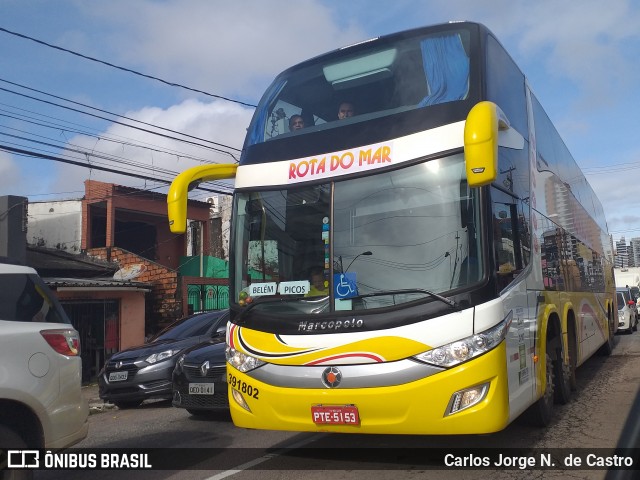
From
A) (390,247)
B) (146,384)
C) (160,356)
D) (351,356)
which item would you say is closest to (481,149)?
(390,247)

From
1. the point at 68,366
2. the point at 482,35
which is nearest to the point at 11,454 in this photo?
the point at 68,366

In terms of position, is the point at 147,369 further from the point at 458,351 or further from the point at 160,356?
the point at 458,351

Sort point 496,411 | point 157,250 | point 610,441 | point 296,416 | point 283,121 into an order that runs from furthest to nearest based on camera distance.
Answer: point 157,250
point 283,121
point 610,441
point 296,416
point 496,411

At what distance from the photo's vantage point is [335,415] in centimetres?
481

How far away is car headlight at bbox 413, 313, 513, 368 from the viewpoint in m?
4.54

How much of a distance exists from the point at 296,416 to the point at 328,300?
3.29ft

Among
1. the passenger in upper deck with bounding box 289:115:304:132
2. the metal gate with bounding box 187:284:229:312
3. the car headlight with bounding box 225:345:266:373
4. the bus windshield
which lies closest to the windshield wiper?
the bus windshield

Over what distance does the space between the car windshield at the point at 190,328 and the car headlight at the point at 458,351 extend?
6.56 metres

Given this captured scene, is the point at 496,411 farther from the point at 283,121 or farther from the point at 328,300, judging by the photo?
the point at 283,121

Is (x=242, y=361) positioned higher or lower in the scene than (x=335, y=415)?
higher

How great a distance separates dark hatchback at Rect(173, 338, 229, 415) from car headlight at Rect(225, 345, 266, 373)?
7.19 ft

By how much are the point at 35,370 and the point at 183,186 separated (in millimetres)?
2243

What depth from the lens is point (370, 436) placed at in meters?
6.36

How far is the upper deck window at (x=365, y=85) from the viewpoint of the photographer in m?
5.49
